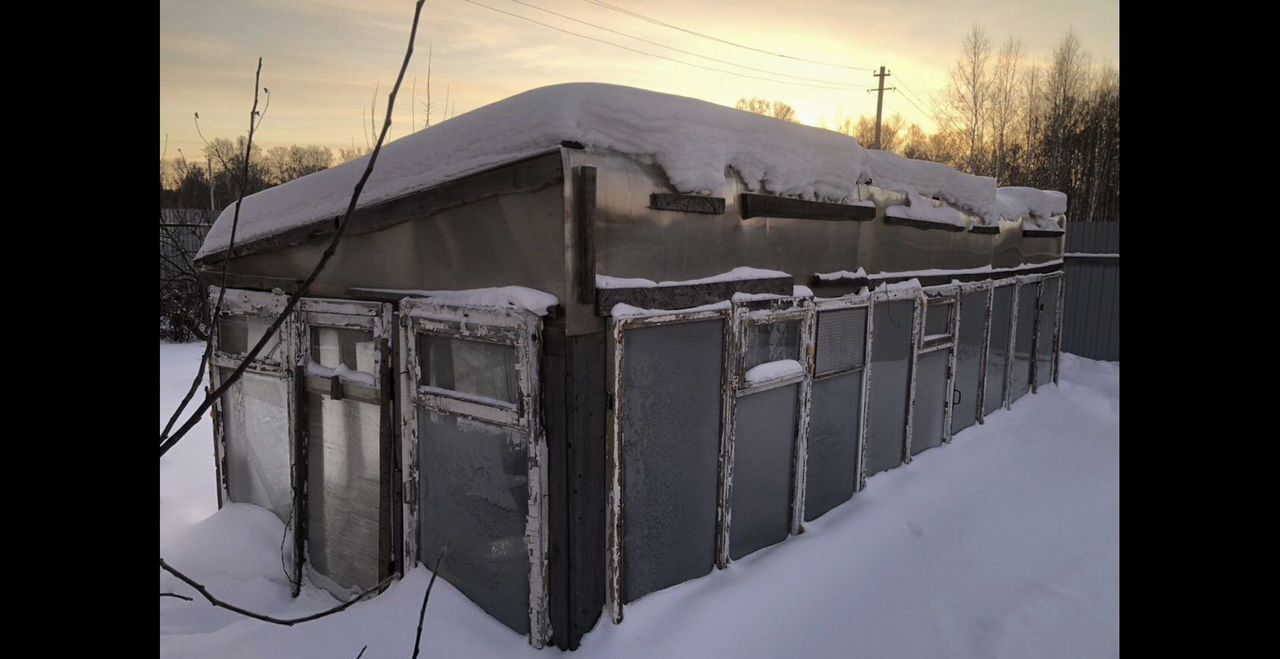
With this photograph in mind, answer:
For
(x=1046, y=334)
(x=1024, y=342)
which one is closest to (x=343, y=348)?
(x=1024, y=342)

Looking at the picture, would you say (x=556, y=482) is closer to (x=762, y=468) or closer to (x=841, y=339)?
(x=762, y=468)

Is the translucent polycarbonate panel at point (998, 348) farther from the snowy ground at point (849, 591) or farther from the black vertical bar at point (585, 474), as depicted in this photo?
the black vertical bar at point (585, 474)

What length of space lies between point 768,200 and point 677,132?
3.32 ft

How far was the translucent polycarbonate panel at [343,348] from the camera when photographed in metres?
4.42

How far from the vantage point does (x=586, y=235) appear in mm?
3404

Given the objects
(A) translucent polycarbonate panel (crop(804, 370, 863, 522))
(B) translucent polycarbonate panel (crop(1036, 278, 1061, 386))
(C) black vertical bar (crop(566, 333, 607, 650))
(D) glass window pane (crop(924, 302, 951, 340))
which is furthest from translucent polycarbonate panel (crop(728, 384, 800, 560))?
(B) translucent polycarbonate panel (crop(1036, 278, 1061, 386))

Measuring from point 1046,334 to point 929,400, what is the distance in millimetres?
4287

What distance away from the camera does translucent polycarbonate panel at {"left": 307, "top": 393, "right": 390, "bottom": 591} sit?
14.7 ft

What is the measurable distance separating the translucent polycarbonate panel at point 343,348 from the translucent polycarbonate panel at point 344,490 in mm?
243

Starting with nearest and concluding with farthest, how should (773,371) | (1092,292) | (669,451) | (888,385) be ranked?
(669,451), (773,371), (888,385), (1092,292)

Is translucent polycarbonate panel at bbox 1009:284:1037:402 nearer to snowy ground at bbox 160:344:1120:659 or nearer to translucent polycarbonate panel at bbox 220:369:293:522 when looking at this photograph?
snowy ground at bbox 160:344:1120:659

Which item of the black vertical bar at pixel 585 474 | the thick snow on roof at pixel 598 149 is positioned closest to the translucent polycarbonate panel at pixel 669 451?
the black vertical bar at pixel 585 474
